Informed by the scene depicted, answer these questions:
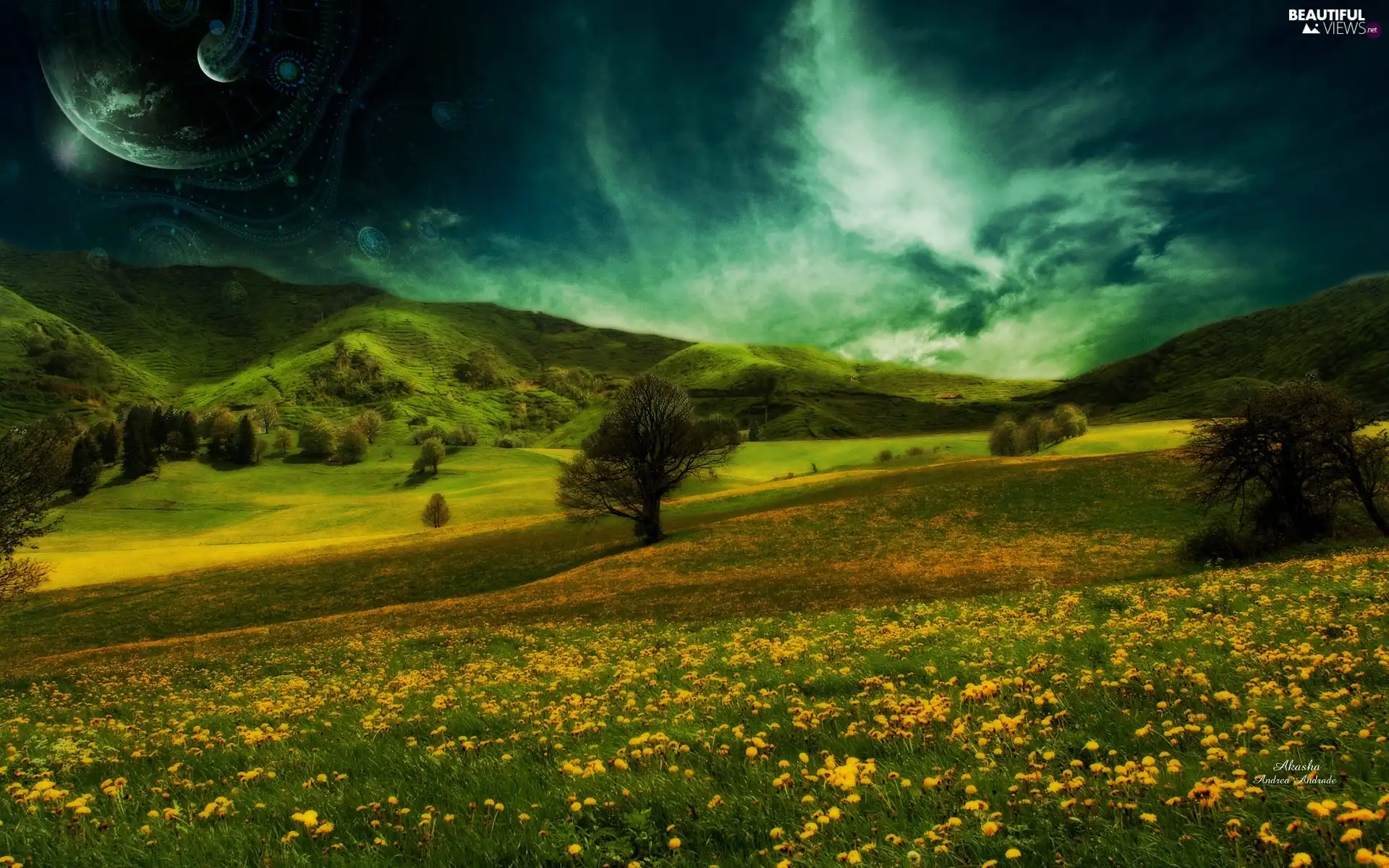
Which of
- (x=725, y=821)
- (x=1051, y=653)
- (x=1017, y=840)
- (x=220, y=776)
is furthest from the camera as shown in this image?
(x=1051, y=653)

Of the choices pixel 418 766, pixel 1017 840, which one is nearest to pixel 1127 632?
pixel 1017 840

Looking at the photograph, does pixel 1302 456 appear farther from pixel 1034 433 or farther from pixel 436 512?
pixel 1034 433

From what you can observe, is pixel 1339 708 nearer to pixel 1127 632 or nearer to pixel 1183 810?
pixel 1183 810

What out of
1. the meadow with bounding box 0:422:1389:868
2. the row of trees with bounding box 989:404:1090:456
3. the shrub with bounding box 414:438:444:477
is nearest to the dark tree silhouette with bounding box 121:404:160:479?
the shrub with bounding box 414:438:444:477

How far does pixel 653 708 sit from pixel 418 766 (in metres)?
3.42

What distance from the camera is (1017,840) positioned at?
4.29 meters

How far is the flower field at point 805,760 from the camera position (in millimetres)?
4590

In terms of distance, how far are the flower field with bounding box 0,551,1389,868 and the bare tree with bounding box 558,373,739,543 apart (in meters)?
45.4

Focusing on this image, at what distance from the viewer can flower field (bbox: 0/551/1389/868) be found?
459 cm

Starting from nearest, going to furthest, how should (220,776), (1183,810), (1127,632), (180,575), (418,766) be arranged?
1. (1183,810)
2. (418,766)
3. (220,776)
4. (1127,632)
5. (180,575)

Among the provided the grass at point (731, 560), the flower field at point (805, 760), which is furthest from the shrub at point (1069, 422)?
the flower field at point (805, 760)

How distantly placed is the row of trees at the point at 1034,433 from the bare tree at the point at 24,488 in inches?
5386

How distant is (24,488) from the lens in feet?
111

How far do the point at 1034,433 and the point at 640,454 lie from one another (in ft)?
359
